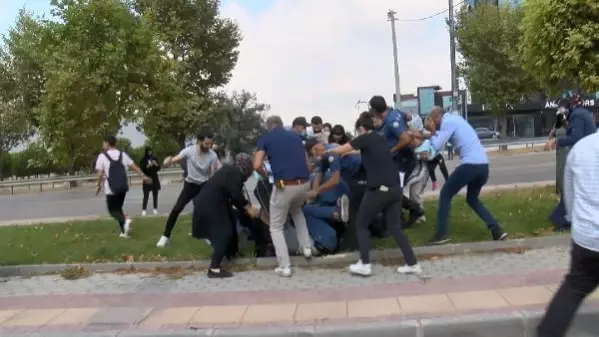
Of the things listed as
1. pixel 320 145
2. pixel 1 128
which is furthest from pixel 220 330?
pixel 1 128

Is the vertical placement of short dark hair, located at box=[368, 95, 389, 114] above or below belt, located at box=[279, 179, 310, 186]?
above

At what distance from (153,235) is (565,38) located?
24.4 feet

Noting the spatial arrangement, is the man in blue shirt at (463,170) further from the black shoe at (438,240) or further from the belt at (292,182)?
the belt at (292,182)

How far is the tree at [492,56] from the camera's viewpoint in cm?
3569

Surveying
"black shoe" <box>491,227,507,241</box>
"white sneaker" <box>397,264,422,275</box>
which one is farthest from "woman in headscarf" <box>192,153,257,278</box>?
"black shoe" <box>491,227,507,241</box>

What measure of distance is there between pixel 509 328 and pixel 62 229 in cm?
807

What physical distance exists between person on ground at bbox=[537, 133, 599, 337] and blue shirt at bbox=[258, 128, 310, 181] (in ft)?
11.4

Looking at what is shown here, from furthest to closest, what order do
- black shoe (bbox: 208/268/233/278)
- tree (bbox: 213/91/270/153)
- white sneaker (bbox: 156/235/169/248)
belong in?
tree (bbox: 213/91/270/153) < white sneaker (bbox: 156/235/169/248) < black shoe (bbox: 208/268/233/278)

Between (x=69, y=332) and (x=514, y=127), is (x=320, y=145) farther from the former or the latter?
(x=514, y=127)

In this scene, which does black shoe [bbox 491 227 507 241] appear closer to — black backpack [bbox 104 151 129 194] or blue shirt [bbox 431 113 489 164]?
blue shirt [bbox 431 113 489 164]

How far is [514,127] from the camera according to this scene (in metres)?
66.1

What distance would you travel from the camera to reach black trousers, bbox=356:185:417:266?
7266mm

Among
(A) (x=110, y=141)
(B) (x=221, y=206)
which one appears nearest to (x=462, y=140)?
(B) (x=221, y=206)

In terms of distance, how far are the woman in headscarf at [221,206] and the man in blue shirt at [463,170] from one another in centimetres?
238
